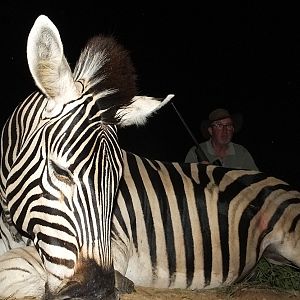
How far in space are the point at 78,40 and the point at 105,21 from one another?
1.70 m

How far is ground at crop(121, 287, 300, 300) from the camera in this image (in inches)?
122

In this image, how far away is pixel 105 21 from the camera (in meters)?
18.0

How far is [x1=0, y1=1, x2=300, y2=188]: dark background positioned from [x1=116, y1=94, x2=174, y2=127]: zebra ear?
12596 mm

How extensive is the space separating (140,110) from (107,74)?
0.28 metres

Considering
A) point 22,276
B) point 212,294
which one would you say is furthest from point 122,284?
point 212,294

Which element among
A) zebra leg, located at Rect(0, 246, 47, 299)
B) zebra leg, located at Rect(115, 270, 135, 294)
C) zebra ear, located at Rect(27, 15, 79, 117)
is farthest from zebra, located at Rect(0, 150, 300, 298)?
zebra ear, located at Rect(27, 15, 79, 117)

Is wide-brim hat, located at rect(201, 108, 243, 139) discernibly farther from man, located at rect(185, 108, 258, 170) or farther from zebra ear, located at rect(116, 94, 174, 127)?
zebra ear, located at rect(116, 94, 174, 127)

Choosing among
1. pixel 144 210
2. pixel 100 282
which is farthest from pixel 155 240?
pixel 100 282

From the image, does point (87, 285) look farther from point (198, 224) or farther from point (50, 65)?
point (198, 224)

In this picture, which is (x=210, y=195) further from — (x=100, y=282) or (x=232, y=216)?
(x=100, y=282)

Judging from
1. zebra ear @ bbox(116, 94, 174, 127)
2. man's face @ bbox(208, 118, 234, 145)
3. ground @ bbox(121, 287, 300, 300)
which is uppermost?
zebra ear @ bbox(116, 94, 174, 127)

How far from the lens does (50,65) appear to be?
7.47 feet

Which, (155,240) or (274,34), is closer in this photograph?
(155,240)

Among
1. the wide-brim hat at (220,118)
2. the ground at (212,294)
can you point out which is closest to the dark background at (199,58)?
the wide-brim hat at (220,118)
